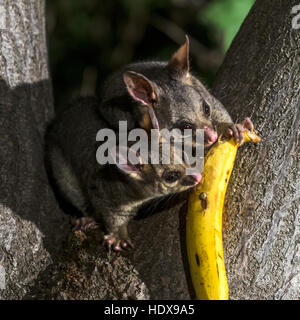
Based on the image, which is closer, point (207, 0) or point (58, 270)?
point (58, 270)

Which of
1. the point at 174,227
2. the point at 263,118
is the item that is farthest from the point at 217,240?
the point at 263,118

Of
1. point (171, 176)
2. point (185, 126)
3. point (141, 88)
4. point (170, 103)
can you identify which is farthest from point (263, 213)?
point (141, 88)

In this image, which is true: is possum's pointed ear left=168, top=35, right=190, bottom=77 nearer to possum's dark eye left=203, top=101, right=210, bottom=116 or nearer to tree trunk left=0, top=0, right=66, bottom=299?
possum's dark eye left=203, top=101, right=210, bottom=116

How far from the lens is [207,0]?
308 inches

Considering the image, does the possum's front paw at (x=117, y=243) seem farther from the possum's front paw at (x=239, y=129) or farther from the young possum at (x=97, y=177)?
the possum's front paw at (x=239, y=129)

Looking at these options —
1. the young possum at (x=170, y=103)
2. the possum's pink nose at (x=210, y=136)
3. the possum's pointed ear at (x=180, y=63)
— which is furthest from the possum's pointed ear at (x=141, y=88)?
the possum's pink nose at (x=210, y=136)

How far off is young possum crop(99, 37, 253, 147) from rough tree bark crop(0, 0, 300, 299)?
0.16 metres

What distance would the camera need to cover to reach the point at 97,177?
160 inches

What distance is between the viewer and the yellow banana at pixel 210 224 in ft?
10.0

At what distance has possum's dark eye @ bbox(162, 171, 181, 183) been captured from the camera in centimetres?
365

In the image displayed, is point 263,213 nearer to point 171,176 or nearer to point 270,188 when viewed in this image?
point 270,188
